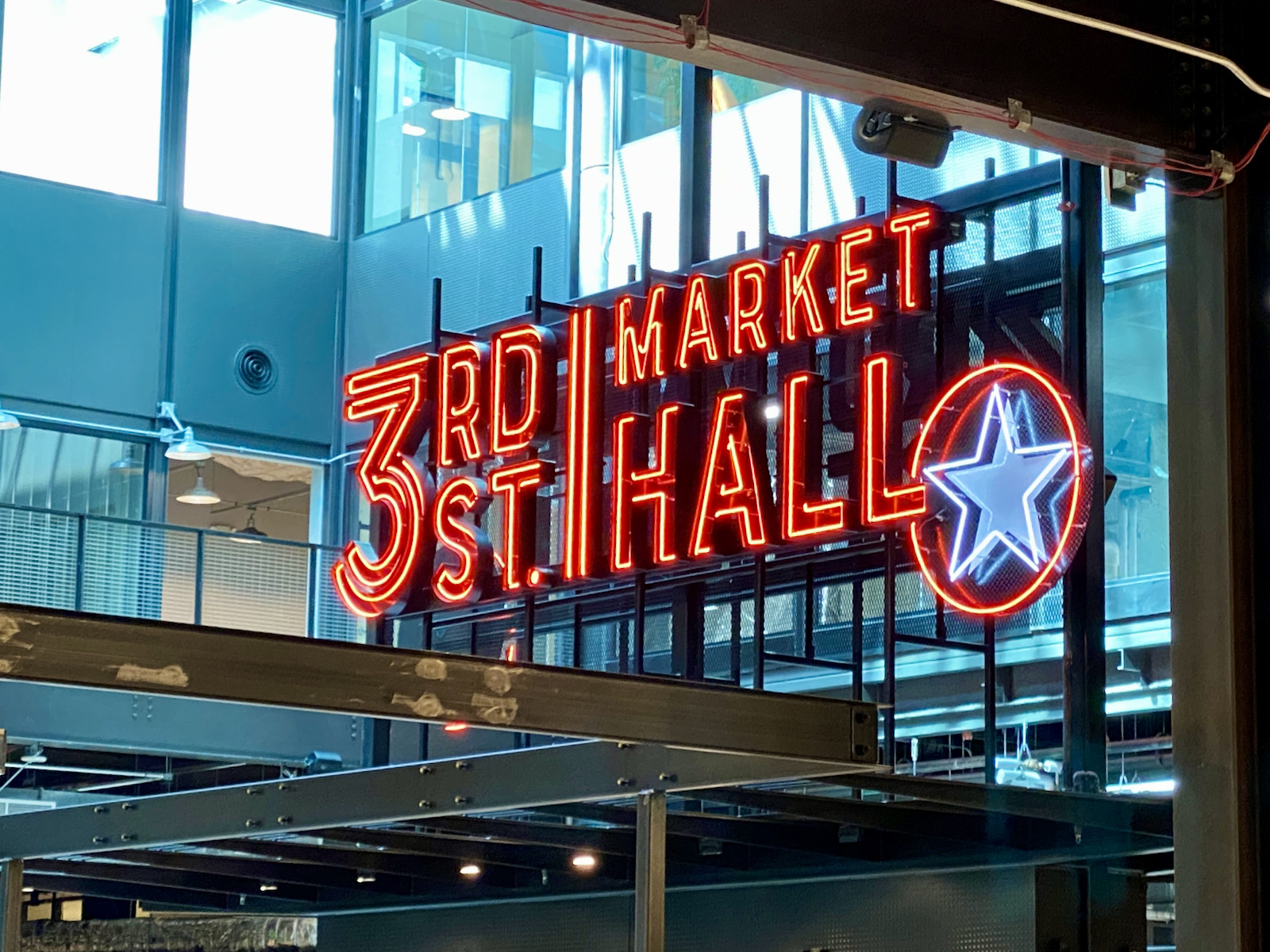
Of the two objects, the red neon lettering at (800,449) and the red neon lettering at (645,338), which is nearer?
the red neon lettering at (800,449)

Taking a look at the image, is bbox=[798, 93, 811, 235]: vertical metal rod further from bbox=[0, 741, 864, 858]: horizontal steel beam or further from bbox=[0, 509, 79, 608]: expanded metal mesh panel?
bbox=[0, 741, 864, 858]: horizontal steel beam

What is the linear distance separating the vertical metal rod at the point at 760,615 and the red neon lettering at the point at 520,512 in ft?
7.68

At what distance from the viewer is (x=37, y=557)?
712 inches

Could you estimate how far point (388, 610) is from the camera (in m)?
17.5

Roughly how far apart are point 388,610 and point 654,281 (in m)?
3.79

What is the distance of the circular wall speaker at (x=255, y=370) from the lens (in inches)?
830

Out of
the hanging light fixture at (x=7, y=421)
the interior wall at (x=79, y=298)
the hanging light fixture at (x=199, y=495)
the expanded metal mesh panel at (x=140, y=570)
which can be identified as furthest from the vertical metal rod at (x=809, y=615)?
the interior wall at (x=79, y=298)

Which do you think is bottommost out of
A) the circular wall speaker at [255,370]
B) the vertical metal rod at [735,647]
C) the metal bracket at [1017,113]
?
the vertical metal rod at [735,647]

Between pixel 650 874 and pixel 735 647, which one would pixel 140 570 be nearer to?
pixel 735 647

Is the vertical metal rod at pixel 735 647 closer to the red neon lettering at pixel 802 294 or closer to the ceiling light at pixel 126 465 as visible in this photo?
the red neon lettering at pixel 802 294

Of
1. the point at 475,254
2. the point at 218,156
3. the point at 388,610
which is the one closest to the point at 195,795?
the point at 388,610

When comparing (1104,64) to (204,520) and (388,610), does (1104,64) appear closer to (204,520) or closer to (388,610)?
(388,610)

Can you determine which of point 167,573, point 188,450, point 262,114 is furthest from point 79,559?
point 262,114

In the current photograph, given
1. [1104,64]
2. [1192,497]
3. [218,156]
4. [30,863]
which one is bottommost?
[30,863]
